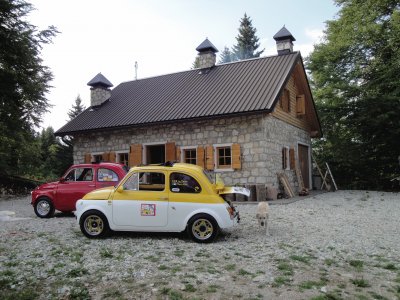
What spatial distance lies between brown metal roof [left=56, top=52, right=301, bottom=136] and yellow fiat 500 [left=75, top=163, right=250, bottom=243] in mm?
6808

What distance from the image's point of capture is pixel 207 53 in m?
18.8

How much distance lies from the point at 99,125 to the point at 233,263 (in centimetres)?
1347

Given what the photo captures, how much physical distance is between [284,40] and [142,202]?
523 inches

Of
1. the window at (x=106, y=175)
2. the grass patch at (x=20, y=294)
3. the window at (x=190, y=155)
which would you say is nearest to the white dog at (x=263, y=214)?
the window at (x=106, y=175)

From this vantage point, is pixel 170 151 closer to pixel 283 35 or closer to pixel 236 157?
pixel 236 157

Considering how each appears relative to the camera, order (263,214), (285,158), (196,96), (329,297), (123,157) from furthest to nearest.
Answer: (123,157)
(196,96)
(285,158)
(263,214)
(329,297)

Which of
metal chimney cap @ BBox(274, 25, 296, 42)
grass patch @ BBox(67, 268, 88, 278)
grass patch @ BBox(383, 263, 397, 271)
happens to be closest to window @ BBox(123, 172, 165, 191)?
grass patch @ BBox(67, 268, 88, 278)

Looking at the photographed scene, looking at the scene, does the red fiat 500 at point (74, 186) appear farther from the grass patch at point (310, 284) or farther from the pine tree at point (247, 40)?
the pine tree at point (247, 40)

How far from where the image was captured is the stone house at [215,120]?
1381 cm

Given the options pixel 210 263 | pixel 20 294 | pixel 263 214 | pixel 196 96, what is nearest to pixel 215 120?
pixel 196 96

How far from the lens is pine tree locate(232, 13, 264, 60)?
41594mm

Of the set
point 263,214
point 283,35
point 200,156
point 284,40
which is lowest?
point 263,214

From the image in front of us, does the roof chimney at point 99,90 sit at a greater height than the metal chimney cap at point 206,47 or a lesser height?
lesser

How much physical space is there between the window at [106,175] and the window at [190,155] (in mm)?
5966
